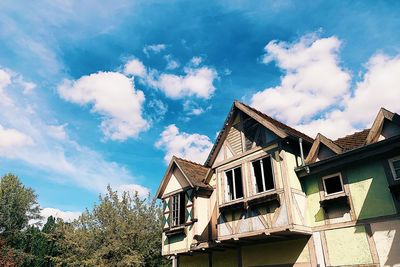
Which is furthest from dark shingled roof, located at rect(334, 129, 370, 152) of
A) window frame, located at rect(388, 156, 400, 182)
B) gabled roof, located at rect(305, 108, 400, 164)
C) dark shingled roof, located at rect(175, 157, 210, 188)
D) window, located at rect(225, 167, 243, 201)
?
dark shingled roof, located at rect(175, 157, 210, 188)

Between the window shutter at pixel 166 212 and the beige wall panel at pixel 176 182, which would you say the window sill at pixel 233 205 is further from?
the window shutter at pixel 166 212

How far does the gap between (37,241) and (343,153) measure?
4077 centimetres

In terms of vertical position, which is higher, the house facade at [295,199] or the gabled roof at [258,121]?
the gabled roof at [258,121]

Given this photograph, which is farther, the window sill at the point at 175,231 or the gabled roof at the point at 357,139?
the window sill at the point at 175,231

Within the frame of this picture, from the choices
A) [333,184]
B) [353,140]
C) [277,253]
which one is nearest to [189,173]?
[277,253]

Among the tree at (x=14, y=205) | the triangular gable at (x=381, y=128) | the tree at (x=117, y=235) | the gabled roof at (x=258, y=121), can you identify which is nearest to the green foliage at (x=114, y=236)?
the tree at (x=117, y=235)

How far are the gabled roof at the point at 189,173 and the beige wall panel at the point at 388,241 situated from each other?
27.8 ft

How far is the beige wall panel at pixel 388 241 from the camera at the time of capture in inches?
388

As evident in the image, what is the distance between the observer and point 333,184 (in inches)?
487

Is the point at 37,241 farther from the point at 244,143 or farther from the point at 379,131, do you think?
the point at 379,131

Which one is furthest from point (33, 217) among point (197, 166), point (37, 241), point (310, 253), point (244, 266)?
point (310, 253)

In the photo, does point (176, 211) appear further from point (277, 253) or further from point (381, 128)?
point (381, 128)

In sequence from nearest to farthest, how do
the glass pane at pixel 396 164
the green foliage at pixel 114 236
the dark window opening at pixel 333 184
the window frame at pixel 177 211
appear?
1. the glass pane at pixel 396 164
2. the dark window opening at pixel 333 184
3. the window frame at pixel 177 211
4. the green foliage at pixel 114 236

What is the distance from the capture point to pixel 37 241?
39.5 metres
